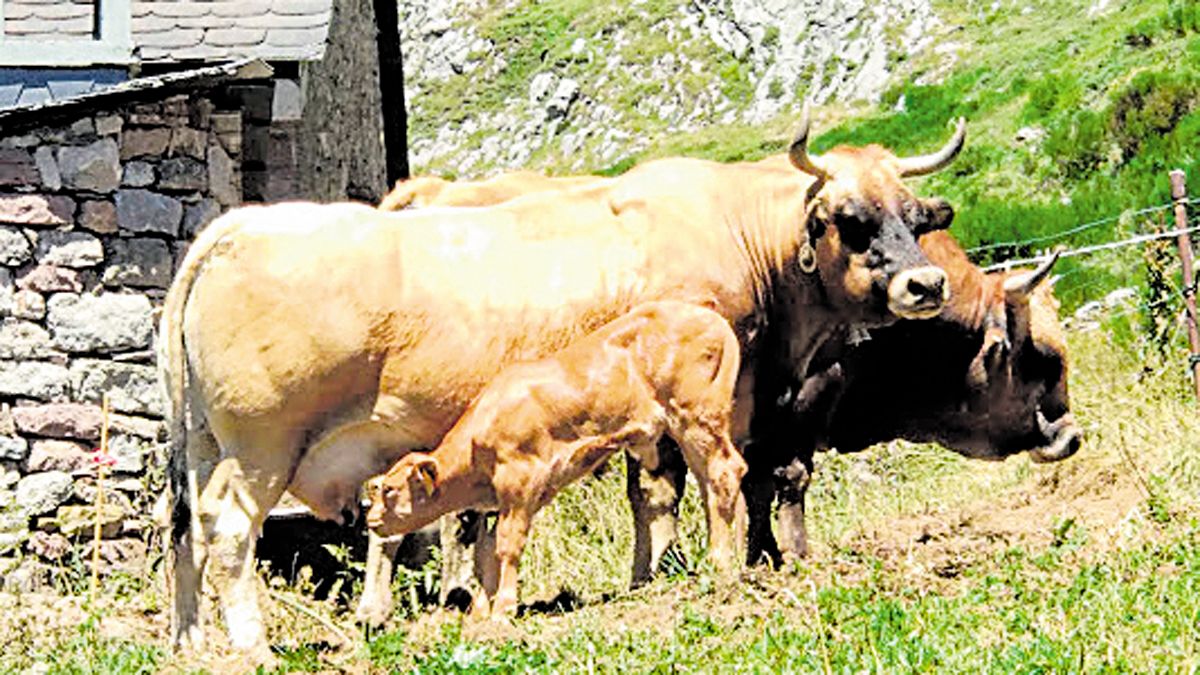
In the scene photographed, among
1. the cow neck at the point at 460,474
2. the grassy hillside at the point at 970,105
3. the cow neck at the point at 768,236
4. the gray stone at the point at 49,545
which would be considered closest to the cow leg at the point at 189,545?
the cow neck at the point at 460,474

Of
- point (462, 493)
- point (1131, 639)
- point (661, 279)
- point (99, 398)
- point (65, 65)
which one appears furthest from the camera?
point (65, 65)

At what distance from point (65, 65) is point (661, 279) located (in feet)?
18.5

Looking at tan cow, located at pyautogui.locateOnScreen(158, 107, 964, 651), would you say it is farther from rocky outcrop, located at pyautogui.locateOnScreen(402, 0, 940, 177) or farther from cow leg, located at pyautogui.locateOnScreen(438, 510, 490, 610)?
rocky outcrop, located at pyautogui.locateOnScreen(402, 0, 940, 177)

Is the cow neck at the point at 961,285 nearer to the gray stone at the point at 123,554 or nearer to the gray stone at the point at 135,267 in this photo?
the gray stone at the point at 135,267

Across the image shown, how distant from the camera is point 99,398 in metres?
10.8

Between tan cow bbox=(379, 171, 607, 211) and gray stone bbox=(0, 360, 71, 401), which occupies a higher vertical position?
tan cow bbox=(379, 171, 607, 211)

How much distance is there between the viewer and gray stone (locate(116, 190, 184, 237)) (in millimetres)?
10867

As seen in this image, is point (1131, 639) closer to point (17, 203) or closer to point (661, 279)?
point (661, 279)

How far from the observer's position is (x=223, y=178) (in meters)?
11.2

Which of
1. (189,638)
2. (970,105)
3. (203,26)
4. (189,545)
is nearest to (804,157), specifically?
(189,545)

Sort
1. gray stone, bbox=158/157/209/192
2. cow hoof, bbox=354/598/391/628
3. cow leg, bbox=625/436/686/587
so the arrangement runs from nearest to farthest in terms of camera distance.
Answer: cow hoof, bbox=354/598/391/628
cow leg, bbox=625/436/686/587
gray stone, bbox=158/157/209/192

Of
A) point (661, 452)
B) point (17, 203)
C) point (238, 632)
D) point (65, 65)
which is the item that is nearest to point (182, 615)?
point (238, 632)

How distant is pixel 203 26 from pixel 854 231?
533 centimetres

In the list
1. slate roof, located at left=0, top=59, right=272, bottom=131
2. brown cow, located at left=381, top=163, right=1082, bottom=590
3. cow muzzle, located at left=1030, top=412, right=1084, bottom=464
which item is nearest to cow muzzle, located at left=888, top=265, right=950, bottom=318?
brown cow, located at left=381, top=163, right=1082, bottom=590
